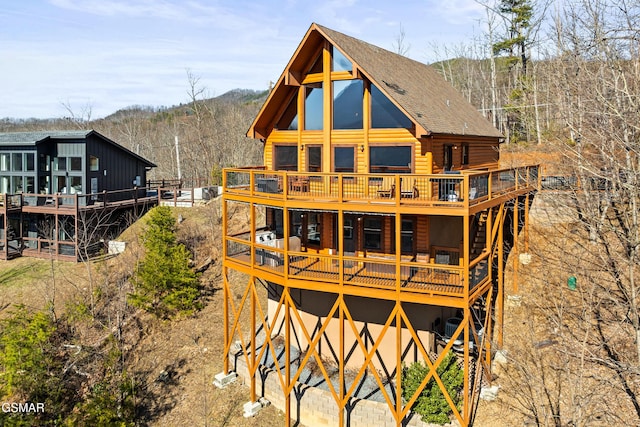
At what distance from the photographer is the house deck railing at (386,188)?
14.4 metres

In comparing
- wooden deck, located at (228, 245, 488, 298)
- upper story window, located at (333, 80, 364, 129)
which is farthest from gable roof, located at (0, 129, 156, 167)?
upper story window, located at (333, 80, 364, 129)

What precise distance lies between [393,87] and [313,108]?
3.20 m

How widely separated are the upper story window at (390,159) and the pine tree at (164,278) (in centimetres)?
1093

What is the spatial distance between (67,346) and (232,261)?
8.04 m

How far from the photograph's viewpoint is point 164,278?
22328mm

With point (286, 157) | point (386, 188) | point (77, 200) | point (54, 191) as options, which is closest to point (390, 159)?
point (386, 188)

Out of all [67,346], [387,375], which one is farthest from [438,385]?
[67,346]

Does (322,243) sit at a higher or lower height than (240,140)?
lower

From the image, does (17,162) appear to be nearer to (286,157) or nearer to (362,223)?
(286,157)

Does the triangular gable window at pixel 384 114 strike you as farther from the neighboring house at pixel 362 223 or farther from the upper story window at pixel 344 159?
the upper story window at pixel 344 159

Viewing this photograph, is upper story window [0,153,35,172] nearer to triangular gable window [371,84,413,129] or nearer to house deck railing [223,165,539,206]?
house deck railing [223,165,539,206]

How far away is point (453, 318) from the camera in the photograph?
685 inches

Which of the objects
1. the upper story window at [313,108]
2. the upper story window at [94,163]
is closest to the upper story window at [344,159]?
the upper story window at [313,108]

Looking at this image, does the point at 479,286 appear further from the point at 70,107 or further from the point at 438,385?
the point at 70,107
